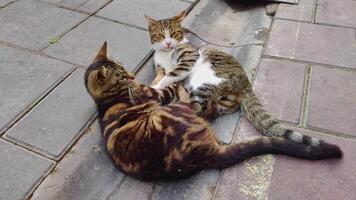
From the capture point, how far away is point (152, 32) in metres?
2.86

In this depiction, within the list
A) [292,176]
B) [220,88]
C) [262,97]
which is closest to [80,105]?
[220,88]

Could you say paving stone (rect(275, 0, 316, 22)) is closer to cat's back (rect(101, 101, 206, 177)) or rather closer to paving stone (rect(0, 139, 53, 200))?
cat's back (rect(101, 101, 206, 177))

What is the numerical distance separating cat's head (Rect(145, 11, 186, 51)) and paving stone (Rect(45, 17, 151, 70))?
0.71 ft

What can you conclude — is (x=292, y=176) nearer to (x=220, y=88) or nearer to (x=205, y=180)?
(x=205, y=180)

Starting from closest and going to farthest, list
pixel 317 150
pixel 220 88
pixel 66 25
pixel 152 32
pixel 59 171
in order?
pixel 317 150, pixel 59 171, pixel 220 88, pixel 152 32, pixel 66 25

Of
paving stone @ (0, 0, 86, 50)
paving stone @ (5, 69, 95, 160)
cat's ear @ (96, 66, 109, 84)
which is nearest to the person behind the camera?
cat's ear @ (96, 66, 109, 84)

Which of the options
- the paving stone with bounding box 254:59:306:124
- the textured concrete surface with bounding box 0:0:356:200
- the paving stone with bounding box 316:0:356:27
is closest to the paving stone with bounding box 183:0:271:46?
the textured concrete surface with bounding box 0:0:356:200

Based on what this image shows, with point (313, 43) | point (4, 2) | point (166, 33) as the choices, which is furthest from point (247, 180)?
point (4, 2)

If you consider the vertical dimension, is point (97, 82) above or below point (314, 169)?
above

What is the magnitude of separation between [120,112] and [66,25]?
150cm

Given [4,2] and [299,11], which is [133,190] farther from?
[4,2]

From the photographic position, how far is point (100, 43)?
3.10 metres

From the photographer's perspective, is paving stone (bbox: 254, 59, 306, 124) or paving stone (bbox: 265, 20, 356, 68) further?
paving stone (bbox: 265, 20, 356, 68)

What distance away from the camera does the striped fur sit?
228 cm
